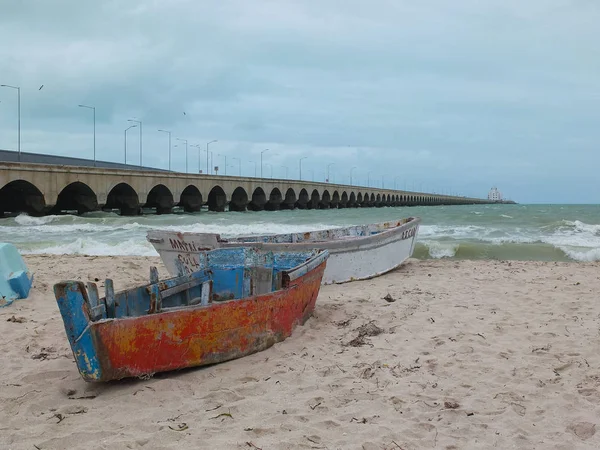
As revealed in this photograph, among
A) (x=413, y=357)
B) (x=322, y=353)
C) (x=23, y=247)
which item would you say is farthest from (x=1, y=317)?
(x=23, y=247)

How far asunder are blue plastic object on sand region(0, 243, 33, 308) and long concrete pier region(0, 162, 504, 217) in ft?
64.4

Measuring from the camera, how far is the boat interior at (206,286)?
401cm

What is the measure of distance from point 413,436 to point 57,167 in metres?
27.1

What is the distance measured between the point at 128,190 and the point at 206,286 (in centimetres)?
3071

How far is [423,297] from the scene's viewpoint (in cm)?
686

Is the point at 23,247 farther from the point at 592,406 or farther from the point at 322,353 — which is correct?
the point at 592,406

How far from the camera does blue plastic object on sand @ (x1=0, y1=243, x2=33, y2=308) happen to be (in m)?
6.27

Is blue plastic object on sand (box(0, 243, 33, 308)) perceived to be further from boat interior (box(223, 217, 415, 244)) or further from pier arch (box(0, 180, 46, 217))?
pier arch (box(0, 180, 46, 217))

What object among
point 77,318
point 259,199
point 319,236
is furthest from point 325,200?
point 77,318

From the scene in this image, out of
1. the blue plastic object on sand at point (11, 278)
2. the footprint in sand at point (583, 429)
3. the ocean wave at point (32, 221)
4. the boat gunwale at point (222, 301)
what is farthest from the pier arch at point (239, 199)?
the footprint in sand at point (583, 429)

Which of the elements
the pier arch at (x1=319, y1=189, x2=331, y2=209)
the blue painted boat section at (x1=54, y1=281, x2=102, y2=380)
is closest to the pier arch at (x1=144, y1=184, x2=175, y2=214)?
the pier arch at (x1=319, y1=189, x2=331, y2=209)

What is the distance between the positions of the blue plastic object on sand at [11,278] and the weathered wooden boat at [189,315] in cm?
283

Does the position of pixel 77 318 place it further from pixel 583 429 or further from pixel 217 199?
pixel 217 199

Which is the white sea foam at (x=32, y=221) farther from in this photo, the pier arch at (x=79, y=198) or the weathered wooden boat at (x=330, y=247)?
the weathered wooden boat at (x=330, y=247)
